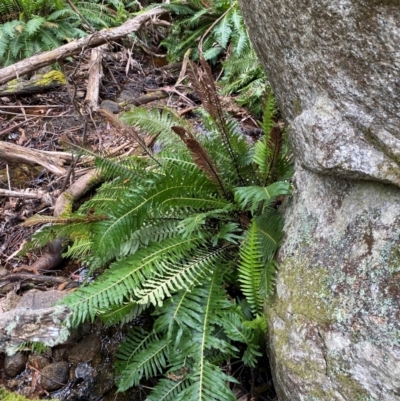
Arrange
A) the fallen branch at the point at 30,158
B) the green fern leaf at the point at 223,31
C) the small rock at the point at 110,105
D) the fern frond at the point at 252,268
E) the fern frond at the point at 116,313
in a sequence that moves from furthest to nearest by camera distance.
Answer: the green fern leaf at the point at 223,31 → the small rock at the point at 110,105 → the fallen branch at the point at 30,158 → the fern frond at the point at 116,313 → the fern frond at the point at 252,268

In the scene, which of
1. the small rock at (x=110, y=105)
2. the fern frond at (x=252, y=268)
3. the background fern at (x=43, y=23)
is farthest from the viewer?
the background fern at (x=43, y=23)

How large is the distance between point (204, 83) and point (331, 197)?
2.80 feet

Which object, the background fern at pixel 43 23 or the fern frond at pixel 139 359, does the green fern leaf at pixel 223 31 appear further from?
the fern frond at pixel 139 359

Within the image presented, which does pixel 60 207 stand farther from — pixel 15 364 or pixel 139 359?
pixel 139 359

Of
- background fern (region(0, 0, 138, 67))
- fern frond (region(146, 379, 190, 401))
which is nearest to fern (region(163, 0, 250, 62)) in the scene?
background fern (region(0, 0, 138, 67))

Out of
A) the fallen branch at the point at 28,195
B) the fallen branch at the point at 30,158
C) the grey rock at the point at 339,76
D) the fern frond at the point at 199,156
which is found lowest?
the fallen branch at the point at 28,195

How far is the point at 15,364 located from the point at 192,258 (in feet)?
4.00

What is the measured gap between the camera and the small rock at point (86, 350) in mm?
2453

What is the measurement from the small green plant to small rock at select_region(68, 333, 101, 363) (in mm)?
270

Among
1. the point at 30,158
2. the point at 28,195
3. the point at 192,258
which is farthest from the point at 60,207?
the point at 192,258

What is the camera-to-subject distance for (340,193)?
1868 millimetres

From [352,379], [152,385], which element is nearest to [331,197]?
[352,379]

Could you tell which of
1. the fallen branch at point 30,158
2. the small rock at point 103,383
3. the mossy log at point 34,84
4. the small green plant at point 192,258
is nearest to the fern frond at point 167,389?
the small green plant at point 192,258

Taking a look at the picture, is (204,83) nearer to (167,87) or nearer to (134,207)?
(134,207)
